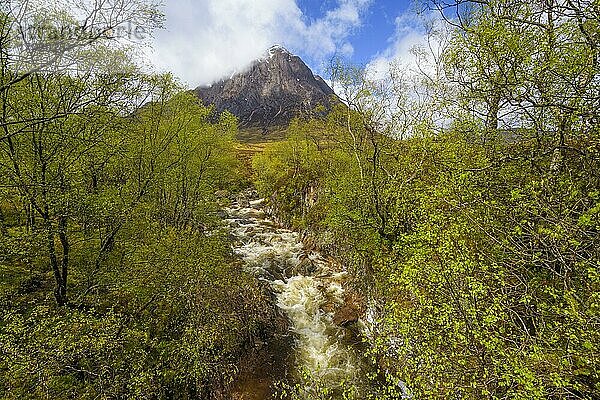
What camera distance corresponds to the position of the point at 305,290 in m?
23.2

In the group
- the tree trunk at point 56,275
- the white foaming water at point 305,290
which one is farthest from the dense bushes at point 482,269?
the tree trunk at point 56,275

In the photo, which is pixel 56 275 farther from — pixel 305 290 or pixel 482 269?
pixel 305 290

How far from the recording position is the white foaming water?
16781 mm

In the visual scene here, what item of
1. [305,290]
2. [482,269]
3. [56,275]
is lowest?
[305,290]

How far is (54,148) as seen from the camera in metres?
12.1

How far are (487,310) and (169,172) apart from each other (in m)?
19.3

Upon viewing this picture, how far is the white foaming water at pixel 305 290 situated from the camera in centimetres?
1678

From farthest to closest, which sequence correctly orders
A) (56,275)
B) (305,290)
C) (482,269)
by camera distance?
(305,290) < (56,275) < (482,269)

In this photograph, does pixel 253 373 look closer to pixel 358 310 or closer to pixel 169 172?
pixel 358 310

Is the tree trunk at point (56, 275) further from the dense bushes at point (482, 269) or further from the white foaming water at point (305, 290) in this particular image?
the dense bushes at point (482, 269)

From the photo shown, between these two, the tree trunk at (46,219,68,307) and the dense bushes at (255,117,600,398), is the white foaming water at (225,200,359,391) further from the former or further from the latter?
the tree trunk at (46,219,68,307)

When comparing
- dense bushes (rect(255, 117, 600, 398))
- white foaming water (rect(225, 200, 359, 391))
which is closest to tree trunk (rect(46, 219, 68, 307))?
white foaming water (rect(225, 200, 359, 391))

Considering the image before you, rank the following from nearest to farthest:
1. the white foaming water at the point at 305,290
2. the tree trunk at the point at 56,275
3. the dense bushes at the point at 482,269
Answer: the dense bushes at the point at 482,269 < the tree trunk at the point at 56,275 < the white foaming water at the point at 305,290

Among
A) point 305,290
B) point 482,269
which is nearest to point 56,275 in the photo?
point 482,269
